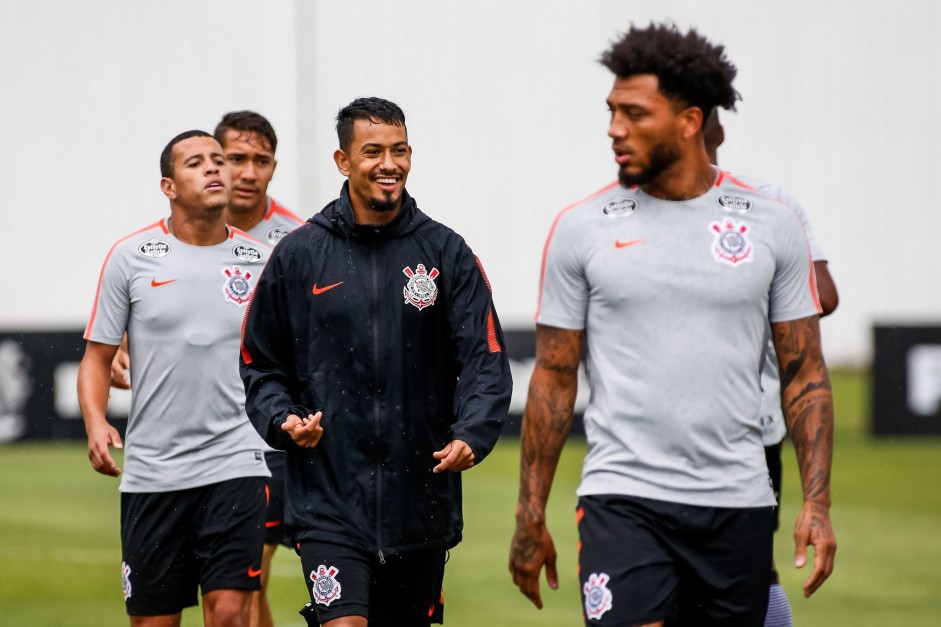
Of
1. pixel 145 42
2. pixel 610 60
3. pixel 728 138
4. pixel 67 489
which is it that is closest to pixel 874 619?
pixel 610 60

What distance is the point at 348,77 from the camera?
2100 cm

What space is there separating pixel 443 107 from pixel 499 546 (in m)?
9.92

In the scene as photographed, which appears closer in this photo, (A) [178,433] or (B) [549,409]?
(B) [549,409]

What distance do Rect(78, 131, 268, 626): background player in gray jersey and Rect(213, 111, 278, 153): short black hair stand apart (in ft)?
3.87

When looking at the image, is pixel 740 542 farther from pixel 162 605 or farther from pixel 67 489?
pixel 67 489

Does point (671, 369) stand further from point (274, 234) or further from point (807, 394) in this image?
point (274, 234)

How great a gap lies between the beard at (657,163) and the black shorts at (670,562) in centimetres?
97

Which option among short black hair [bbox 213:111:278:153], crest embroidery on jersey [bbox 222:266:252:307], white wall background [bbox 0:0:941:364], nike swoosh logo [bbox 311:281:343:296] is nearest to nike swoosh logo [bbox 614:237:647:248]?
nike swoosh logo [bbox 311:281:343:296]

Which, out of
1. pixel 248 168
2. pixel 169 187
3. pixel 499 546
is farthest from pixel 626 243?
pixel 499 546

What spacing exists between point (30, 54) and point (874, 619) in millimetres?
15484

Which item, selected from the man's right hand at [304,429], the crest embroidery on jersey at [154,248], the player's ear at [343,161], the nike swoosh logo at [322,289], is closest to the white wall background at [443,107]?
the crest embroidery on jersey at [154,248]

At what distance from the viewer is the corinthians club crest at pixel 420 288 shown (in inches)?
213

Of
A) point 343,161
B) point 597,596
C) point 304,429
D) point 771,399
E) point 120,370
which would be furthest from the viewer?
point 120,370

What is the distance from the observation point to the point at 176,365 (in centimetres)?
670
